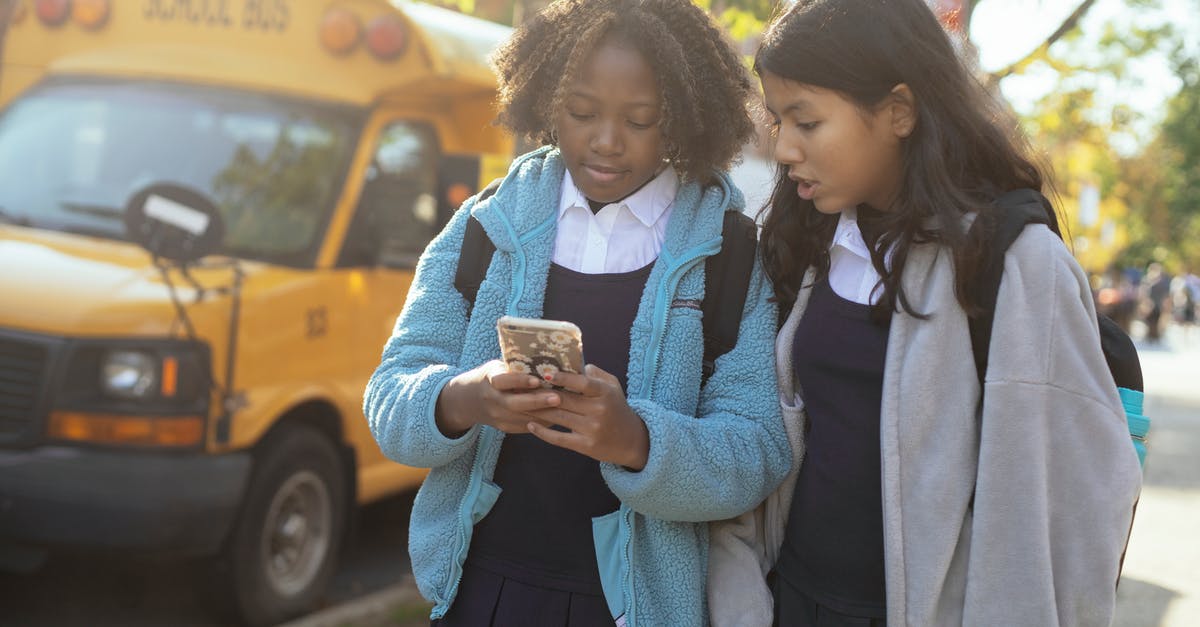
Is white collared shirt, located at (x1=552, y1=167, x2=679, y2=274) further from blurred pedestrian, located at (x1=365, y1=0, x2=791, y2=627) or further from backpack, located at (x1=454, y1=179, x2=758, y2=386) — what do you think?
backpack, located at (x1=454, y1=179, x2=758, y2=386)

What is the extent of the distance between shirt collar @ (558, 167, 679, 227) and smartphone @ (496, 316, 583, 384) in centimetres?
48

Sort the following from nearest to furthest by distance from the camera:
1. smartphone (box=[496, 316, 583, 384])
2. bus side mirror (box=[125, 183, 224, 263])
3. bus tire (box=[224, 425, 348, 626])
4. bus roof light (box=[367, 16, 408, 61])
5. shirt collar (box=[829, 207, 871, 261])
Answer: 1. smartphone (box=[496, 316, 583, 384])
2. shirt collar (box=[829, 207, 871, 261])
3. bus side mirror (box=[125, 183, 224, 263])
4. bus tire (box=[224, 425, 348, 626])
5. bus roof light (box=[367, 16, 408, 61])

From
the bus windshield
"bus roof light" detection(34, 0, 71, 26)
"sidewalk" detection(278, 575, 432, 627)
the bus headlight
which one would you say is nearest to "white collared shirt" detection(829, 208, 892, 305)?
the bus headlight

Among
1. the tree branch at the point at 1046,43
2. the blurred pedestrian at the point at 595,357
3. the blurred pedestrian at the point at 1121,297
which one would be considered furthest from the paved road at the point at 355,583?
the blurred pedestrian at the point at 1121,297

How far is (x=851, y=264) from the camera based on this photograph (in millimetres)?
2176

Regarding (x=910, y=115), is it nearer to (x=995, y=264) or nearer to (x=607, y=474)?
(x=995, y=264)

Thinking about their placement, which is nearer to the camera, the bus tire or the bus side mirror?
the bus side mirror

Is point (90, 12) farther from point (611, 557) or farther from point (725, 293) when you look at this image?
point (611, 557)

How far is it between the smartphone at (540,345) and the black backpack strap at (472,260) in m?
0.37

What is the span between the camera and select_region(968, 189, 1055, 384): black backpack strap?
191 centimetres

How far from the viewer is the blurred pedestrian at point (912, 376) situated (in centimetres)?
185

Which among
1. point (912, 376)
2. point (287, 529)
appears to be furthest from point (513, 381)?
point (287, 529)

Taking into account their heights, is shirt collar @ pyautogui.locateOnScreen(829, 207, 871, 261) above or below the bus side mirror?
above

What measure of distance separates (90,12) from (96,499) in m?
2.29
